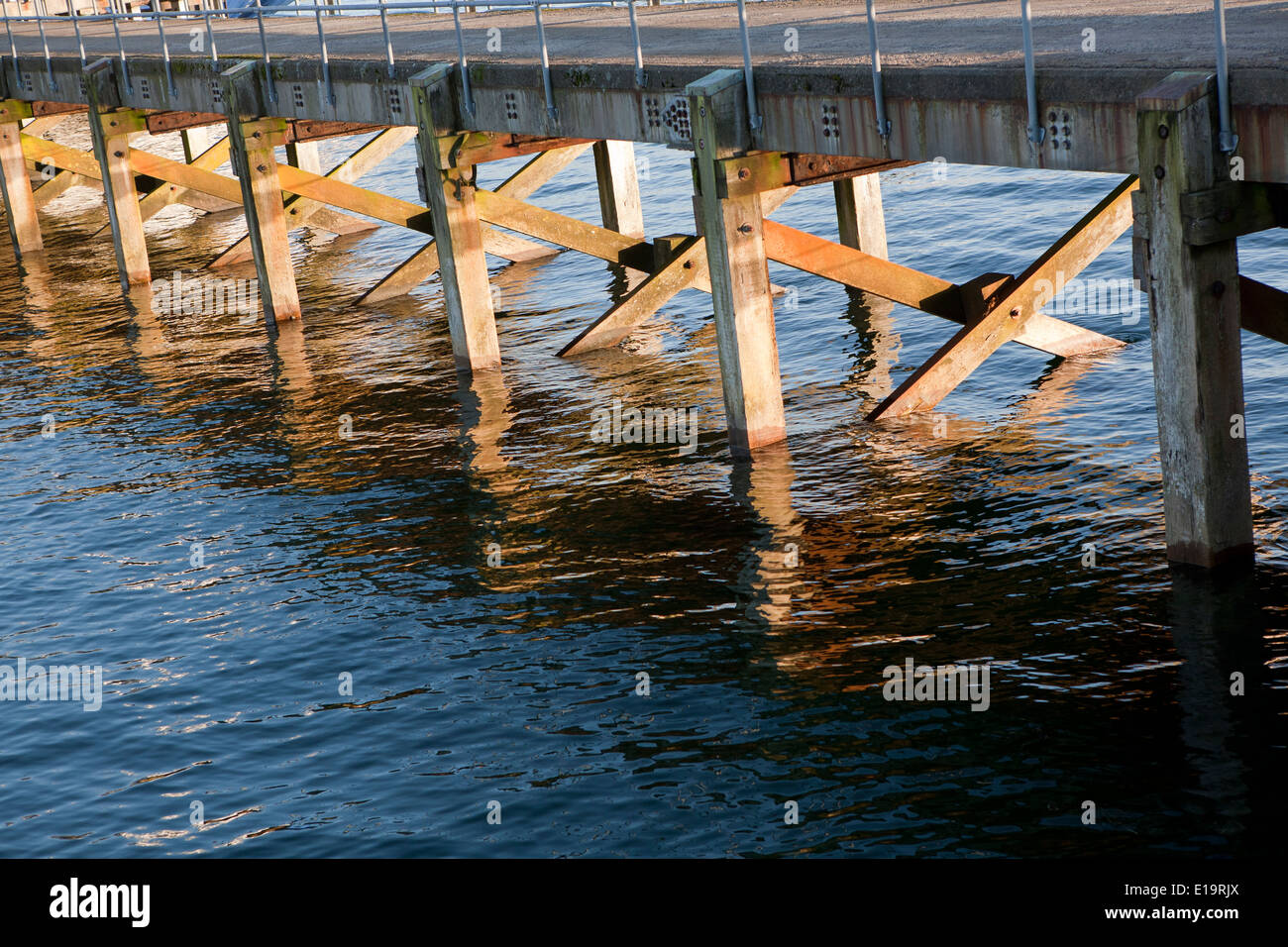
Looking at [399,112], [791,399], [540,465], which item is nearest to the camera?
[540,465]

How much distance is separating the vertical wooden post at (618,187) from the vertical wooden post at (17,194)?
41.6 feet

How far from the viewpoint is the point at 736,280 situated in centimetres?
1398

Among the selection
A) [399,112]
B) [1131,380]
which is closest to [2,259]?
[399,112]

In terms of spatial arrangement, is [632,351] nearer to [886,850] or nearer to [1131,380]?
[1131,380]

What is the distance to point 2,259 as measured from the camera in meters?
31.4

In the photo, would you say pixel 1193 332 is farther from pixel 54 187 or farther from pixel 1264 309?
pixel 54 187

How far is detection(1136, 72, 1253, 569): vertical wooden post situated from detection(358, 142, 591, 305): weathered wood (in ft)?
45.5

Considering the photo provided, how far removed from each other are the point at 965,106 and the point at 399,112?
8.98 m

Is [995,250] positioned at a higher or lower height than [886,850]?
higher
